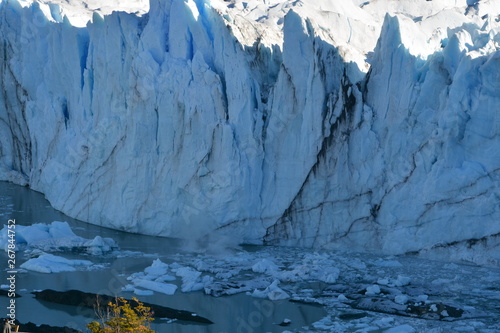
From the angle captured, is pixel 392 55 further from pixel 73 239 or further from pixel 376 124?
pixel 73 239

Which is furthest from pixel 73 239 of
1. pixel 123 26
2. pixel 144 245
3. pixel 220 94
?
pixel 123 26

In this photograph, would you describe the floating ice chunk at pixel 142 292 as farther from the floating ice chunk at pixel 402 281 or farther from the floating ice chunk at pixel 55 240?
the floating ice chunk at pixel 402 281

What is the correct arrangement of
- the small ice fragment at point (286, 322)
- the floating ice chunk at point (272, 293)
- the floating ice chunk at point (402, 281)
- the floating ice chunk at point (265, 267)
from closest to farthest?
the small ice fragment at point (286, 322) → the floating ice chunk at point (272, 293) → the floating ice chunk at point (402, 281) → the floating ice chunk at point (265, 267)

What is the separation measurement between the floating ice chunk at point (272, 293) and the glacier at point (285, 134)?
2571 mm

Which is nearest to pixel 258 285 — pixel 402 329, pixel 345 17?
pixel 402 329

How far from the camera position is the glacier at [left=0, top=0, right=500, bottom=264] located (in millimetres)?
13336

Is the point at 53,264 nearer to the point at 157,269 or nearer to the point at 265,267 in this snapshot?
the point at 157,269

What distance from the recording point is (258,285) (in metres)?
12.3

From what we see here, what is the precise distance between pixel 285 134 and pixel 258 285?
3.55 metres

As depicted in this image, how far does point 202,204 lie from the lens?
15.2 metres

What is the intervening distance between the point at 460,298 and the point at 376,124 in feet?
12.6

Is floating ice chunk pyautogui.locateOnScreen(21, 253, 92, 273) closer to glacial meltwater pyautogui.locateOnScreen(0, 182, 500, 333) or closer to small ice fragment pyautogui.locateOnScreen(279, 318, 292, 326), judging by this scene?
glacial meltwater pyautogui.locateOnScreen(0, 182, 500, 333)

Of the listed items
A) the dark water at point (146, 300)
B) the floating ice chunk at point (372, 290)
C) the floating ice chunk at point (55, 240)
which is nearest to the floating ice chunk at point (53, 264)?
the dark water at point (146, 300)

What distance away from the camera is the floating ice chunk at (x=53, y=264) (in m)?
13.2
